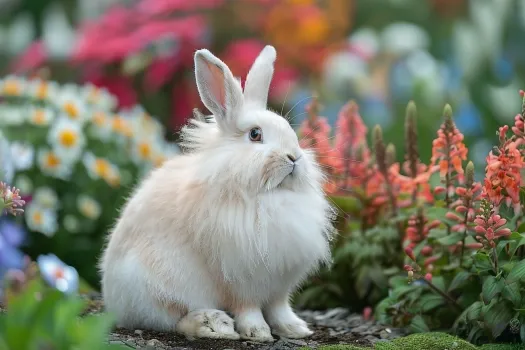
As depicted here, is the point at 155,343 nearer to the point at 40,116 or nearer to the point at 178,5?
the point at 40,116

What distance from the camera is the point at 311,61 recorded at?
778 cm

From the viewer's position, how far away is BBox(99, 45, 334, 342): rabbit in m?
3.21

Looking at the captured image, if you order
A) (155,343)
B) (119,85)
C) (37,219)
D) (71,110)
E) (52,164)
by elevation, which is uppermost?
(119,85)

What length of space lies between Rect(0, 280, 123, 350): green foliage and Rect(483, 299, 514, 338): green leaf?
5.55 ft

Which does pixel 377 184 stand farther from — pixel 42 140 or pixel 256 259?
pixel 42 140

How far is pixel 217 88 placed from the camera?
130 inches

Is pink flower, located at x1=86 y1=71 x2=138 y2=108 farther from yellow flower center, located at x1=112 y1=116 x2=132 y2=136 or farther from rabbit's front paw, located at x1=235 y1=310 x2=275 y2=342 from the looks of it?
rabbit's front paw, located at x1=235 y1=310 x2=275 y2=342

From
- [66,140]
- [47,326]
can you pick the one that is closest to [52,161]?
[66,140]

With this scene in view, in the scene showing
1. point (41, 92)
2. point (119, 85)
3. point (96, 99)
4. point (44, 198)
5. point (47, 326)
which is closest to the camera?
point (47, 326)

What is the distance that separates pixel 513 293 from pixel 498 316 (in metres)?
0.14

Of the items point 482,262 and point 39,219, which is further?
point 39,219

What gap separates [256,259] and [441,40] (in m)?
5.96

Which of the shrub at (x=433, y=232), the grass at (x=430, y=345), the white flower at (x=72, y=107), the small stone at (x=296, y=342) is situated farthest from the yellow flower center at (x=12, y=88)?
the grass at (x=430, y=345)

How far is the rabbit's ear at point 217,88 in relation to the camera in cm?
324
